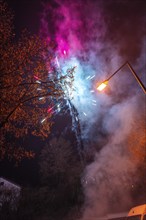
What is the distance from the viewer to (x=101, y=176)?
82.4 ft

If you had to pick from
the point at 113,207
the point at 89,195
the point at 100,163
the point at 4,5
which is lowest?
the point at 113,207

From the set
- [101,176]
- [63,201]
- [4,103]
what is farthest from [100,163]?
[4,103]

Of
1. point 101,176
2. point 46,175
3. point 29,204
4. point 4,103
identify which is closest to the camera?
point 4,103

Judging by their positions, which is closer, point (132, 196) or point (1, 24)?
point (1, 24)

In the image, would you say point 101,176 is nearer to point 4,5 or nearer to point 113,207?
point 113,207

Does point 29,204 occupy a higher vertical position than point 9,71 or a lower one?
lower

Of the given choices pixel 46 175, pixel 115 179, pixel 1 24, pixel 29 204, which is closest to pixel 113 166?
pixel 115 179

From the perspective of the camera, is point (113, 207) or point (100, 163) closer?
point (113, 207)

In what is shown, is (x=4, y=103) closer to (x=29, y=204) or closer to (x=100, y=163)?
(x=29, y=204)

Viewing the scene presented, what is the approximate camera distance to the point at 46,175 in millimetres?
33094

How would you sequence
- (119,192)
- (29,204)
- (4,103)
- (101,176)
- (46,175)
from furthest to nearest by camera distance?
(46,175), (101,176), (119,192), (29,204), (4,103)

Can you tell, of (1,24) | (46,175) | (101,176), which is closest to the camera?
(1,24)

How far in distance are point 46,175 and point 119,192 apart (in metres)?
13.7

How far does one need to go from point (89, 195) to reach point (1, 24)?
787 inches
